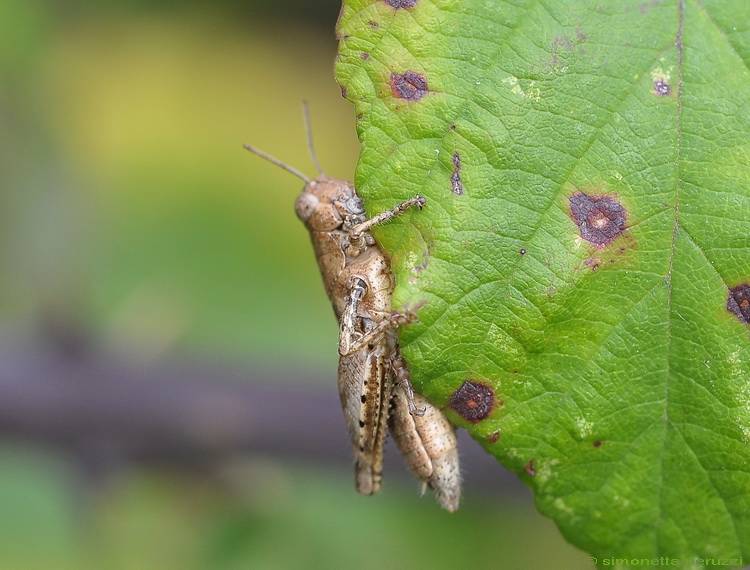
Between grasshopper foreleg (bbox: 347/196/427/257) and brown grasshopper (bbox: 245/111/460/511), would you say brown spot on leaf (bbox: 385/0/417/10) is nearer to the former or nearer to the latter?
grasshopper foreleg (bbox: 347/196/427/257)

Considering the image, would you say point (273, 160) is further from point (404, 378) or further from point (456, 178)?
point (456, 178)

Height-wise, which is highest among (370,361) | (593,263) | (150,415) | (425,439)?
(593,263)

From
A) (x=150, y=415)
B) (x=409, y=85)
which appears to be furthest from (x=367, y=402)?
(x=150, y=415)

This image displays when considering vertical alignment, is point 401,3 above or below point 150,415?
above

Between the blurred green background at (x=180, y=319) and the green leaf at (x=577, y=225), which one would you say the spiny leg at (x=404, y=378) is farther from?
the blurred green background at (x=180, y=319)

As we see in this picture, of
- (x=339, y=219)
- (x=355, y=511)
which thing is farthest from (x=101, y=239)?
(x=339, y=219)

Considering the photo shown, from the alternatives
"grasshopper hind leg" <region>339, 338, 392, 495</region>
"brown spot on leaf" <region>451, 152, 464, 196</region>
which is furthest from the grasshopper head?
"brown spot on leaf" <region>451, 152, 464, 196</region>

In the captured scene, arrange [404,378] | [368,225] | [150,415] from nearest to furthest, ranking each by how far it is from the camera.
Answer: [368,225]
[404,378]
[150,415]
